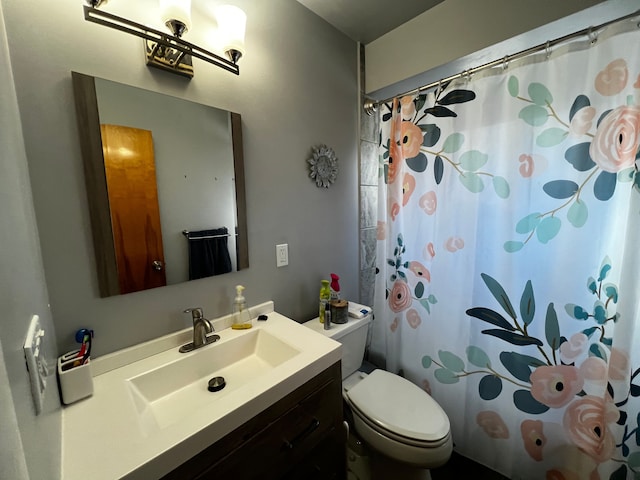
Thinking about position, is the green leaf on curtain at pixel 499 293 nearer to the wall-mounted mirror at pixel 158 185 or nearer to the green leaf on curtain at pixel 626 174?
the green leaf on curtain at pixel 626 174

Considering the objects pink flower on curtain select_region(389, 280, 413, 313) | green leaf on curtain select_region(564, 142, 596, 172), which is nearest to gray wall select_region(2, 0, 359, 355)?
pink flower on curtain select_region(389, 280, 413, 313)

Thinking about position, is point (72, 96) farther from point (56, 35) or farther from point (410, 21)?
point (410, 21)

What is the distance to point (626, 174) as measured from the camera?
38.9 inches

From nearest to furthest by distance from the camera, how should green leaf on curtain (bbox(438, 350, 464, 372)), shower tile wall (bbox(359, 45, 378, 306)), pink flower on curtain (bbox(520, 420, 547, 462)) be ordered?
1. pink flower on curtain (bbox(520, 420, 547, 462))
2. green leaf on curtain (bbox(438, 350, 464, 372))
3. shower tile wall (bbox(359, 45, 378, 306))

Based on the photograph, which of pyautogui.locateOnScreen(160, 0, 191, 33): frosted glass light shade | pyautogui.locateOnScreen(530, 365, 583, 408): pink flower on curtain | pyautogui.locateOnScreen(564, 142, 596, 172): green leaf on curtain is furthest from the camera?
pyautogui.locateOnScreen(530, 365, 583, 408): pink flower on curtain

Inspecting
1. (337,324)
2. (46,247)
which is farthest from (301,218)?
(46,247)

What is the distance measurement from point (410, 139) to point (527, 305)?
3.39 feet

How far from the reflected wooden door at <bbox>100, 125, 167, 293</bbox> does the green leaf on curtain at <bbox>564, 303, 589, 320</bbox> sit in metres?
1.67

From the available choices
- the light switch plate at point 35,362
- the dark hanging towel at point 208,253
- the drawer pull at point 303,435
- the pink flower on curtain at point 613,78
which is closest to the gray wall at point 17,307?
the light switch plate at point 35,362

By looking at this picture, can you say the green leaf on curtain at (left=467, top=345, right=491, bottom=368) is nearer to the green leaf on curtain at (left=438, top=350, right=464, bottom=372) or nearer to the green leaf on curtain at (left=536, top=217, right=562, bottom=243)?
the green leaf on curtain at (left=438, top=350, right=464, bottom=372)

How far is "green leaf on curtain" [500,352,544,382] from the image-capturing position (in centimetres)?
124

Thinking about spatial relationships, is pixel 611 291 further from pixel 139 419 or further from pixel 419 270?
pixel 139 419

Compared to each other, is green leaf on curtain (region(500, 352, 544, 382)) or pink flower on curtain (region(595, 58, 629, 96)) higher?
pink flower on curtain (region(595, 58, 629, 96))

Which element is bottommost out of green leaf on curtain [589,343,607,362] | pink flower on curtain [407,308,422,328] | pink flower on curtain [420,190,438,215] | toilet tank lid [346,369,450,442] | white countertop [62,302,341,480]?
toilet tank lid [346,369,450,442]
